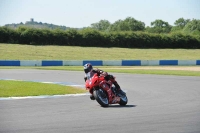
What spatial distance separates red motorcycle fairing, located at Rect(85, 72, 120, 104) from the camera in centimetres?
1133

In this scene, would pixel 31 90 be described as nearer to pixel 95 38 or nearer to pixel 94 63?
pixel 94 63

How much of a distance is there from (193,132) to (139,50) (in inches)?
A: 1756

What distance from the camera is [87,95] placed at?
14.2 m

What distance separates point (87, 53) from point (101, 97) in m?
36.1

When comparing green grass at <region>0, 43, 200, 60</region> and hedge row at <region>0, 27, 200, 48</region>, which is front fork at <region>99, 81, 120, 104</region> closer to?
green grass at <region>0, 43, 200, 60</region>

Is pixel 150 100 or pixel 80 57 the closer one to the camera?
pixel 150 100

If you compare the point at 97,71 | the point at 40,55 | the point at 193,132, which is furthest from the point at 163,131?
the point at 40,55

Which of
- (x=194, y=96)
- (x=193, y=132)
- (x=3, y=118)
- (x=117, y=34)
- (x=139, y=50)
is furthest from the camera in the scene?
(x=117, y=34)

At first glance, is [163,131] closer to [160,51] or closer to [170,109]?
[170,109]

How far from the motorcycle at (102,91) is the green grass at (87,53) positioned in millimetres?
28987

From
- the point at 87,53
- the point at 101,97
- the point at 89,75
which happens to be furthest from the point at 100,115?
the point at 87,53

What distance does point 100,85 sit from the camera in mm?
11383

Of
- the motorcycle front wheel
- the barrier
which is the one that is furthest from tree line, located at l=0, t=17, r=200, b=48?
the motorcycle front wheel

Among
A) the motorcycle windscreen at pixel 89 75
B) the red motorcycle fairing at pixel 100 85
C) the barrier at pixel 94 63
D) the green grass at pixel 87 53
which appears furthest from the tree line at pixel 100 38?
the red motorcycle fairing at pixel 100 85
